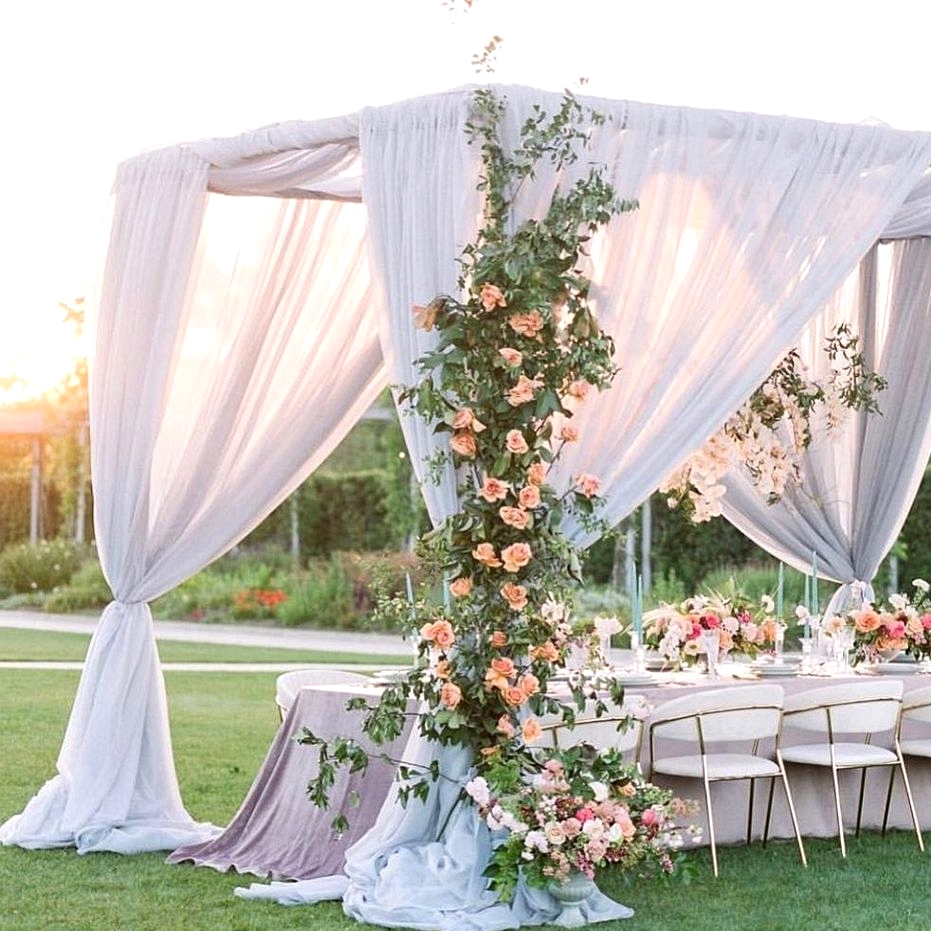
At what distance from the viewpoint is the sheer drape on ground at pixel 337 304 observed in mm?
6223

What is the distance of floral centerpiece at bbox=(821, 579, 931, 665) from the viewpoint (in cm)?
763

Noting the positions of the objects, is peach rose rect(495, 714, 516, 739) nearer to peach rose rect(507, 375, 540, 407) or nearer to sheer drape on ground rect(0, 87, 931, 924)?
sheer drape on ground rect(0, 87, 931, 924)

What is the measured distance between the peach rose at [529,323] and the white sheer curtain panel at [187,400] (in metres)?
1.32

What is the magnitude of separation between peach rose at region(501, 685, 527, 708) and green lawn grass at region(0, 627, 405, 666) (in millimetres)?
8698

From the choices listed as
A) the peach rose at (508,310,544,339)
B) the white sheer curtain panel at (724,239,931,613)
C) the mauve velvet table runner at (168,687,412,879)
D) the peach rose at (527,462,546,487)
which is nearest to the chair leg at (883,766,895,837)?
the white sheer curtain panel at (724,239,931,613)

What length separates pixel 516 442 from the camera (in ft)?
19.2

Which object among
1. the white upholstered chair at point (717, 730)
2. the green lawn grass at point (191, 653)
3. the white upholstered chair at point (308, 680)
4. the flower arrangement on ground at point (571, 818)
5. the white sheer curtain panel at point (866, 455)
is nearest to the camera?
the flower arrangement on ground at point (571, 818)

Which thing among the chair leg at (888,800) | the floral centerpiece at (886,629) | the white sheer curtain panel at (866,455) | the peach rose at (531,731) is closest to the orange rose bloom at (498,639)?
the peach rose at (531,731)

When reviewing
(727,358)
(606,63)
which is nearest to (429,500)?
(727,358)

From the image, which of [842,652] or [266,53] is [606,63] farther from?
[266,53]

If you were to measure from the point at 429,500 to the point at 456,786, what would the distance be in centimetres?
93

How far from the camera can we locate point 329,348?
717 cm

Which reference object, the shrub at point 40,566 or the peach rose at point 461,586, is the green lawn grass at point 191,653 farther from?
the peach rose at point 461,586

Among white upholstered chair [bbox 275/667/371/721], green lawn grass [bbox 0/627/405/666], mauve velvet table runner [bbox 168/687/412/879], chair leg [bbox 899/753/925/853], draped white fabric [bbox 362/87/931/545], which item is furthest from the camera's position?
green lawn grass [bbox 0/627/405/666]
